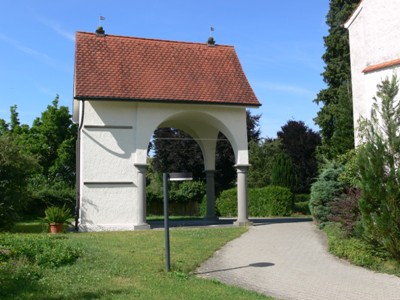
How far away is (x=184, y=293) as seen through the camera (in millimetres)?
7887

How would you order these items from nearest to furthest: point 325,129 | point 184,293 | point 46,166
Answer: point 184,293
point 325,129
point 46,166

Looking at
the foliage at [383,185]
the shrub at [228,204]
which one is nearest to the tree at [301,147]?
the shrub at [228,204]

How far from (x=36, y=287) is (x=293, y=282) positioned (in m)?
4.81

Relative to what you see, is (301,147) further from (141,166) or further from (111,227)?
(111,227)

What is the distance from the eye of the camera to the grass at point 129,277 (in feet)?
25.4

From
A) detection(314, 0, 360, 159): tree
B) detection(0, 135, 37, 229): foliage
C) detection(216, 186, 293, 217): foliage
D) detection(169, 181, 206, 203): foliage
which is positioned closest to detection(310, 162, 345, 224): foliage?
detection(216, 186, 293, 217): foliage

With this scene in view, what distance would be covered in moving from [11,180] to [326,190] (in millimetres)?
12006

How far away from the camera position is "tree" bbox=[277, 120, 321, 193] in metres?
46.9

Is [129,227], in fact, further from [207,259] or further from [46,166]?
[46,166]

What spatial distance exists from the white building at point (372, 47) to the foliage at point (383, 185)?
2.99 meters

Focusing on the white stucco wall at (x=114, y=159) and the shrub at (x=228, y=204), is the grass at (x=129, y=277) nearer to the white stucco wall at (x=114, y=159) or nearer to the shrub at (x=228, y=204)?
the white stucco wall at (x=114, y=159)

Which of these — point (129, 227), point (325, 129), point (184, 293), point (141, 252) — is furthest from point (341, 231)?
point (325, 129)

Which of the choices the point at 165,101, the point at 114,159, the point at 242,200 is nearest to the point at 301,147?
the point at 242,200

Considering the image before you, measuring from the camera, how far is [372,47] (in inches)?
602
